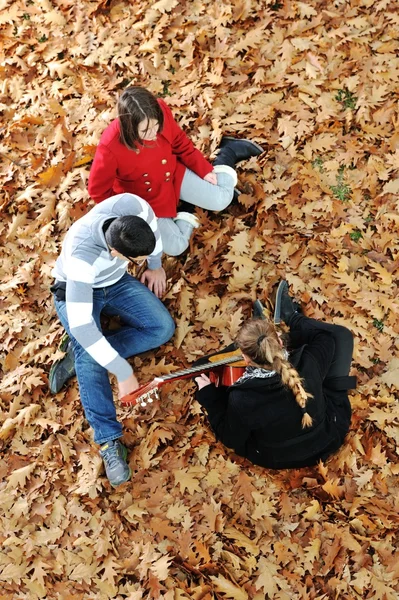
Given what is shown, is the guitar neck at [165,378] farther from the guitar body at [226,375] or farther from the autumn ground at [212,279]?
the autumn ground at [212,279]

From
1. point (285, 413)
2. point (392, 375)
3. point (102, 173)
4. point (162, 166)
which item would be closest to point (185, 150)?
point (162, 166)

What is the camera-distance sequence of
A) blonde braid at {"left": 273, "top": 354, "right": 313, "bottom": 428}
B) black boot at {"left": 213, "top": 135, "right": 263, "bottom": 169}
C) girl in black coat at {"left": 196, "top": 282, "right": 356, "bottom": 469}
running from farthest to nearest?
black boot at {"left": 213, "top": 135, "right": 263, "bottom": 169} < girl in black coat at {"left": 196, "top": 282, "right": 356, "bottom": 469} < blonde braid at {"left": 273, "top": 354, "right": 313, "bottom": 428}

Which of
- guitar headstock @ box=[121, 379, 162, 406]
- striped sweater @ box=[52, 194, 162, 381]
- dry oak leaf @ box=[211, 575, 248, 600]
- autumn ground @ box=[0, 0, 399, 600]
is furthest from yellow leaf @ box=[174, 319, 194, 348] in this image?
dry oak leaf @ box=[211, 575, 248, 600]

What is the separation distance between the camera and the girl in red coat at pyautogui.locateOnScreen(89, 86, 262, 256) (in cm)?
355

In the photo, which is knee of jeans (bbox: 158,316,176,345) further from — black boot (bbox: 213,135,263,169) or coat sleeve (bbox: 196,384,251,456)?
black boot (bbox: 213,135,263,169)

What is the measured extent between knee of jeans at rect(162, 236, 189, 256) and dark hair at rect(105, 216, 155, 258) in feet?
3.36

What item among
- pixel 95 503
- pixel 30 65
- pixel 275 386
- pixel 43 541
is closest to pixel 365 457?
pixel 275 386

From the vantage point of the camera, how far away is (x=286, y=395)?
10.3ft

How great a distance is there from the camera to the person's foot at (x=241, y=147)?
460 cm

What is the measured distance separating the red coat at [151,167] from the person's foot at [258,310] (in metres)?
1.05

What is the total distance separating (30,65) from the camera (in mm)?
5246

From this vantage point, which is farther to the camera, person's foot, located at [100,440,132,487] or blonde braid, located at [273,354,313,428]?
person's foot, located at [100,440,132,487]

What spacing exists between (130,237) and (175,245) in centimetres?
116

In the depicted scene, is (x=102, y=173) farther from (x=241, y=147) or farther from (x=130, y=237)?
(x=241, y=147)
